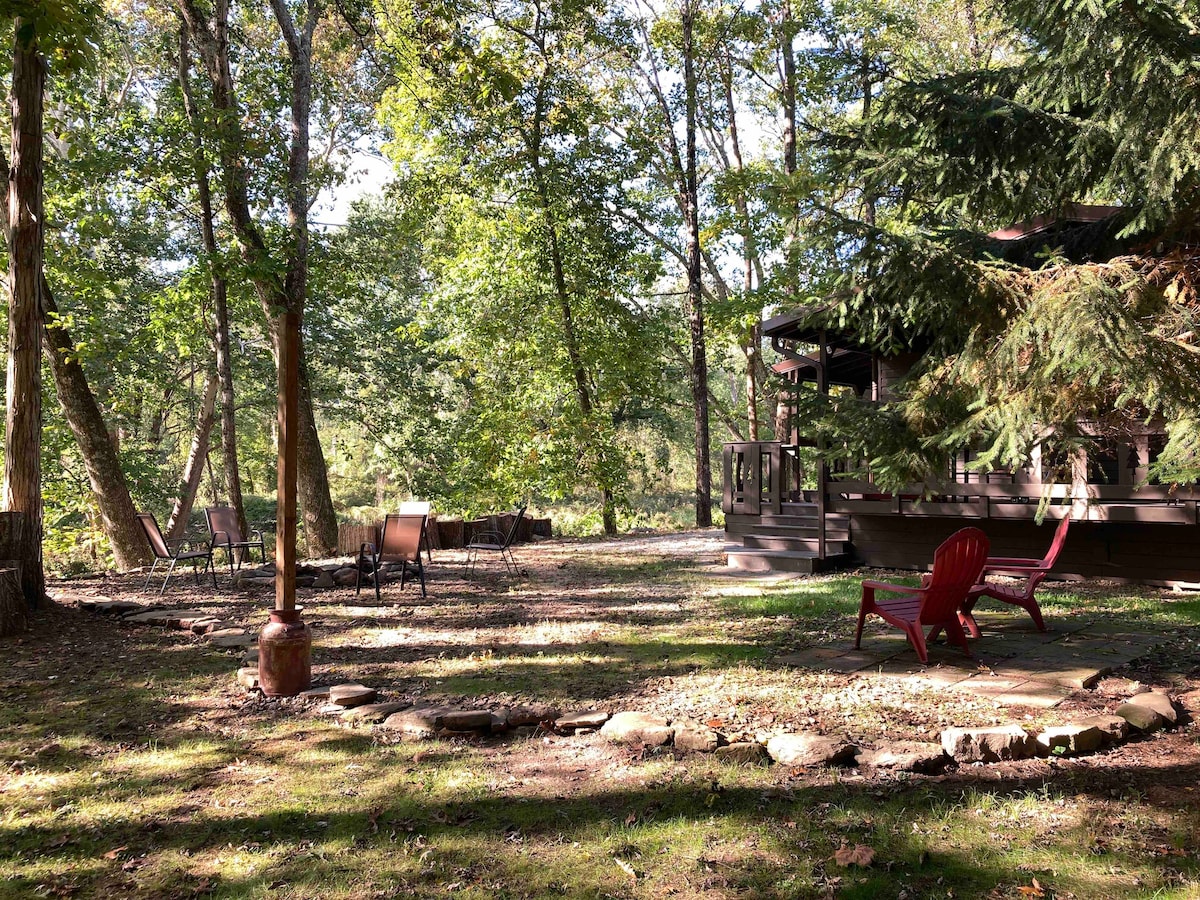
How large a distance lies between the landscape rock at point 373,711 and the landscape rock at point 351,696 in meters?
0.06

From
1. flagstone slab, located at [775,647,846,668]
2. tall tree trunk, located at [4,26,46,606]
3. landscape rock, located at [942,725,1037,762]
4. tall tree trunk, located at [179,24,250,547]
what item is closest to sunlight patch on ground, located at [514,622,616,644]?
flagstone slab, located at [775,647,846,668]

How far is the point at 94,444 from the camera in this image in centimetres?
1073

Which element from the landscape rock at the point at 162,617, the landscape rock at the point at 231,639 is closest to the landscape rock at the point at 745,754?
the landscape rock at the point at 231,639

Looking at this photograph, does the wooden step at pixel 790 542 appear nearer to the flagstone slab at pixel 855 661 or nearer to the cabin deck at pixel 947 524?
the cabin deck at pixel 947 524

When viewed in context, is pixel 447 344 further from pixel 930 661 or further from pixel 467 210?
pixel 930 661

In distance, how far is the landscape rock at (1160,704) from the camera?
13.1 feet

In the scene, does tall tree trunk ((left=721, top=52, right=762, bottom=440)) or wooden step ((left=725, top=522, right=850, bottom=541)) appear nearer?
wooden step ((left=725, top=522, right=850, bottom=541))

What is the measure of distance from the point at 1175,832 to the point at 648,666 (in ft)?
10.4

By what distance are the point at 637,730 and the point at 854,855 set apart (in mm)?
1426

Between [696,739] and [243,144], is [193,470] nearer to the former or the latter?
[243,144]

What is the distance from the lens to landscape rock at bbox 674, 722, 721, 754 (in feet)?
12.8

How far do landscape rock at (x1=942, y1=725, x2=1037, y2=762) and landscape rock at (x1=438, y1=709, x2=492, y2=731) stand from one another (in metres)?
2.29

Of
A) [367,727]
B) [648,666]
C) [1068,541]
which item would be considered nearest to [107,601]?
[367,727]

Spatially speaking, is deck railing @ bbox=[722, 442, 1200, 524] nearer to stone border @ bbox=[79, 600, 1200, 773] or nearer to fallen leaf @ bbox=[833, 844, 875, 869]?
stone border @ bbox=[79, 600, 1200, 773]
